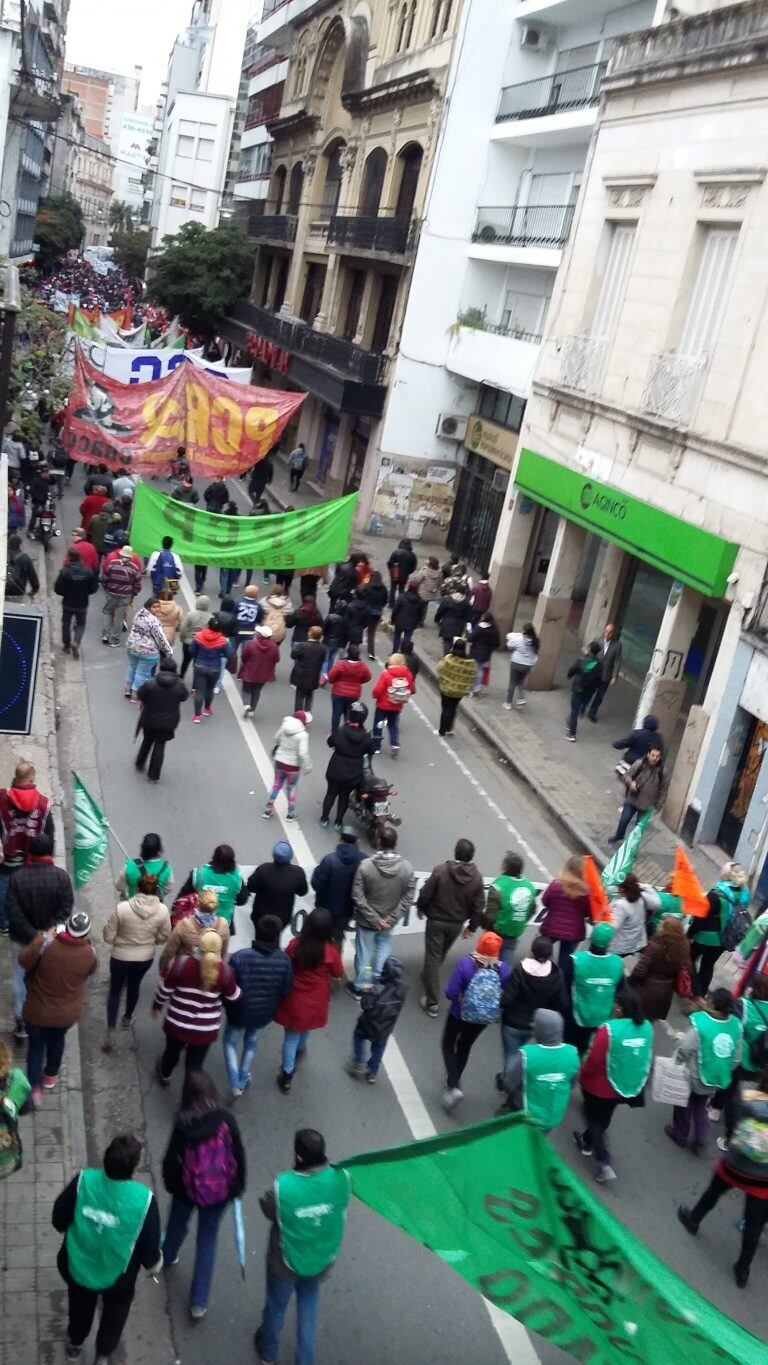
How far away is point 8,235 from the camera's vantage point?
1775 inches

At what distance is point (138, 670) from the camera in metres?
15.3

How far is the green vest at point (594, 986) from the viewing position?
8.70 m

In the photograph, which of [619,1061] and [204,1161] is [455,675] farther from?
[204,1161]

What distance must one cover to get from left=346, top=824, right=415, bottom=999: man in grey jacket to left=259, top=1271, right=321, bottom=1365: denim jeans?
11.0ft

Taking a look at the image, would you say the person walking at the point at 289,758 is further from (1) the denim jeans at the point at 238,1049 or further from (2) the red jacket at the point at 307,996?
(1) the denim jeans at the point at 238,1049

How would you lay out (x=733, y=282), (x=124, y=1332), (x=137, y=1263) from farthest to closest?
(x=733, y=282) < (x=124, y=1332) < (x=137, y=1263)

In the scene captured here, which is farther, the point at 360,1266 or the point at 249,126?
the point at 249,126

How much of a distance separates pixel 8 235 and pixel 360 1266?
44.3 meters

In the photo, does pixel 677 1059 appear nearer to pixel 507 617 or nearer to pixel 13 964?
pixel 13 964

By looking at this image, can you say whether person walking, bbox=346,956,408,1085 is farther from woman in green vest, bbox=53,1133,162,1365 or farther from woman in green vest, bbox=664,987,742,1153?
woman in green vest, bbox=53,1133,162,1365

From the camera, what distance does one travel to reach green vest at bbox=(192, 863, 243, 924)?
9.08 m

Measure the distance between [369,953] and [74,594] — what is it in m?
8.05

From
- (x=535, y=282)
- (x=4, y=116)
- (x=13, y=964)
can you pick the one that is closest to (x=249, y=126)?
(x=4, y=116)

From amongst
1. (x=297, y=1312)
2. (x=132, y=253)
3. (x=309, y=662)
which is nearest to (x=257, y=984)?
(x=297, y=1312)
